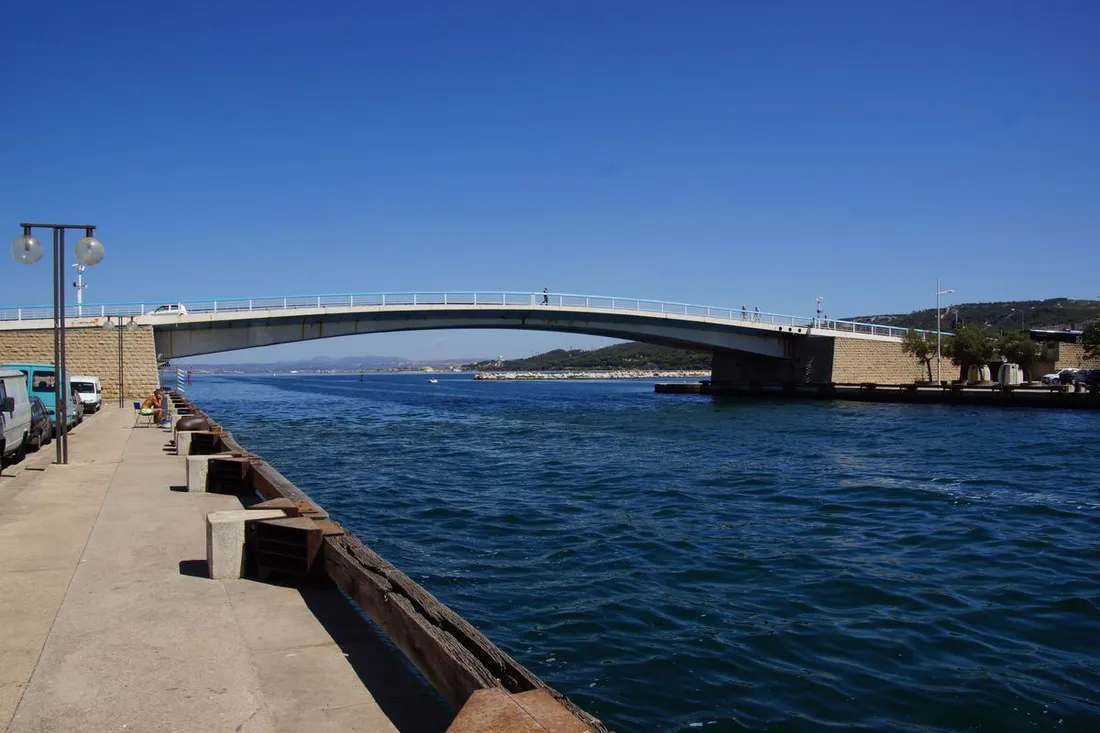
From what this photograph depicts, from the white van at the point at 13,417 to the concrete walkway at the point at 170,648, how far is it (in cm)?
678

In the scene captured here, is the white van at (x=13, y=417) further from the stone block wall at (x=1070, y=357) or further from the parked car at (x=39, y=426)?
the stone block wall at (x=1070, y=357)

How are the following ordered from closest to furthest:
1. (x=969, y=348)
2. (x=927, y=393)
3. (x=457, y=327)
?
(x=927, y=393) < (x=457, y=327) < (x=969, y=348)

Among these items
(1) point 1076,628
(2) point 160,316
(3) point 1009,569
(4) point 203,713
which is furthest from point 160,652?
(2) point 160,316

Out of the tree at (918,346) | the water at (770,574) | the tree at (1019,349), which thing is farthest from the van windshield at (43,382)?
the tree at (1019,349)

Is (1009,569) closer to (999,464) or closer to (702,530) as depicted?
(702,530)

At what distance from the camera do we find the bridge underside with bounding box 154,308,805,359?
5219 centimetres

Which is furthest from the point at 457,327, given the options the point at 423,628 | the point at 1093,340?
the point at 423,628

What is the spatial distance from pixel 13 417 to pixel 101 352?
33.5m

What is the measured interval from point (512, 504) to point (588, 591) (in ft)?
23.8

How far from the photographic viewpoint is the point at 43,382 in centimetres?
2759

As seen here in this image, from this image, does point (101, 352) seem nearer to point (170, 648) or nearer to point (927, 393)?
point (170, 648)

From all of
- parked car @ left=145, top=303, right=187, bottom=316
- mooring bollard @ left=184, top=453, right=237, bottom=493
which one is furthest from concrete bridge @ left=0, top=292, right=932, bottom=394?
mooring bollard @ left=184, top=453, right=237, bottom=493

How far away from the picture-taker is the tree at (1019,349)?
7725cm

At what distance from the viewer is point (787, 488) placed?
20.1 m
